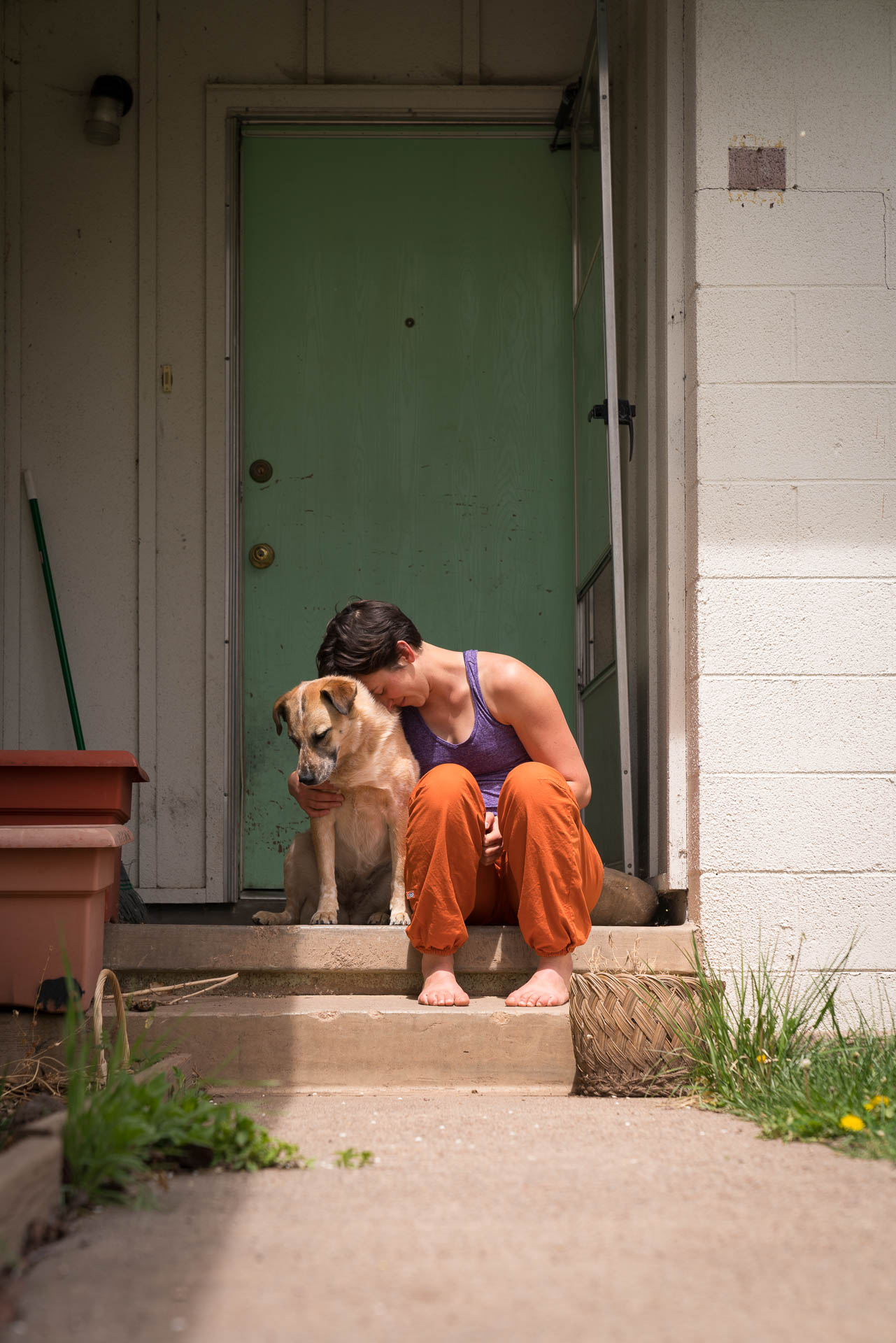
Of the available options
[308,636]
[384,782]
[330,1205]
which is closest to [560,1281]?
[330,1205]

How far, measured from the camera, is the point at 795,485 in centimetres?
313

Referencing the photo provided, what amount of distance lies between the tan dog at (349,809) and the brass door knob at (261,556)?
1.15 meters

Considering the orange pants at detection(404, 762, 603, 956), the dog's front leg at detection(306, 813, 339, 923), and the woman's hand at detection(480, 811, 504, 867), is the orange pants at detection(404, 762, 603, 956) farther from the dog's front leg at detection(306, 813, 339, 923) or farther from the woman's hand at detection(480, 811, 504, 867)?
the dog's front leg at detection(306, 813, 339, 923)

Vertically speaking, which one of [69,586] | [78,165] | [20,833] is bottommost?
[20,833]

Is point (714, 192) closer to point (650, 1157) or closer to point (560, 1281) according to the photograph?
point (650, 1157)

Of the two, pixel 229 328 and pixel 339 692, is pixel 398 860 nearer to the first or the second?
pixel 339 692

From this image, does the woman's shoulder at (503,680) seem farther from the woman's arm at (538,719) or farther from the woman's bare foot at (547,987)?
the woman's bare foot at (547,987)

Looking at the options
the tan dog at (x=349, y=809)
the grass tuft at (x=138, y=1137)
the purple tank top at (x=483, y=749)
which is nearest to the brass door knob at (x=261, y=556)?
the tan dog at (x=349, y=809)

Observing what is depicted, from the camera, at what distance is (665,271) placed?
3.30 metres

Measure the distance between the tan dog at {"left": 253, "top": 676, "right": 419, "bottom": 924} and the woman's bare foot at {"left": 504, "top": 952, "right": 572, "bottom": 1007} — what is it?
20.4 inches

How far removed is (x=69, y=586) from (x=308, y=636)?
878mm

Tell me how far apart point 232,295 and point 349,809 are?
6.85 feet

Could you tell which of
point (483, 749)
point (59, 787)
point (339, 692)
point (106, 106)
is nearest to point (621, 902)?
point (483, 749)

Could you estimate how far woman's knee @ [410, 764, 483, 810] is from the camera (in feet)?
9.05
